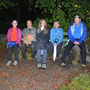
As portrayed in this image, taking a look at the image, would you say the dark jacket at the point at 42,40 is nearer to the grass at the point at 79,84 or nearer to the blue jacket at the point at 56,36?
the blue jacket at the point at 56,36

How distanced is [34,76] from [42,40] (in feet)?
5.03

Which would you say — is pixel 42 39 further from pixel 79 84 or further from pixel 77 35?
pixel 79 84

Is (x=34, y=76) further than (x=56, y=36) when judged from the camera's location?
No

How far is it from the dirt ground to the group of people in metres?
0.25

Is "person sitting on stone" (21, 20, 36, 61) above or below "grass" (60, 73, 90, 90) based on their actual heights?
above

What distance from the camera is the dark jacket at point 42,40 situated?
22.7 feet

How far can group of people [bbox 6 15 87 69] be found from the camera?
6.85 m

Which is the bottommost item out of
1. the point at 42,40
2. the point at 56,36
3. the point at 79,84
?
the point at 79,84

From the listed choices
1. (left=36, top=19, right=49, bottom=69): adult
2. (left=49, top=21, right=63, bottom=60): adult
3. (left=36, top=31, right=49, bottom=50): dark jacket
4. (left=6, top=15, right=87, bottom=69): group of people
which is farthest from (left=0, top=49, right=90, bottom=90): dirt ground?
(left=36, top=31, right=49, bottom=50): dark jacket

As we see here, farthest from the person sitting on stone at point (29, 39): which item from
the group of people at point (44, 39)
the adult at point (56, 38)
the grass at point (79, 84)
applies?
the grass at point (79, 84)

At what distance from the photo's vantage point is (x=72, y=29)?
6.93 m

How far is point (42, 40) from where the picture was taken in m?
7.00

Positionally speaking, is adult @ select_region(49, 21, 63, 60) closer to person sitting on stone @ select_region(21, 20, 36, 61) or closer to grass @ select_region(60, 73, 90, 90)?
person sitting on stone @ select_region(21, 20, 36, 61)

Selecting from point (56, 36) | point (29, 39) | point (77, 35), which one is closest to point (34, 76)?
point (29, 39)
